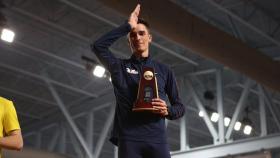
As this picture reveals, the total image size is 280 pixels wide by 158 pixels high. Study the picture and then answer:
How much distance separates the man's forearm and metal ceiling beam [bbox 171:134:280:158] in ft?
29.5

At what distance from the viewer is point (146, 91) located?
3.30 m

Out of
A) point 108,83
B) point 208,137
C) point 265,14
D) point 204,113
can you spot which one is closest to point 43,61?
point 108,83

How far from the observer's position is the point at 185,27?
8.56 meters

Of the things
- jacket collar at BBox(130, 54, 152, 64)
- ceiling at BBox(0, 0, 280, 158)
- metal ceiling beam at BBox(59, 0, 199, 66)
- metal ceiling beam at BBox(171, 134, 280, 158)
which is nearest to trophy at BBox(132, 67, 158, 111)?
jacket collar at BBox(130, 54, 152, 64)

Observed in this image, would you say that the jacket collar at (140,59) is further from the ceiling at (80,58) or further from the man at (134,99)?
the ceiling at (80,58)

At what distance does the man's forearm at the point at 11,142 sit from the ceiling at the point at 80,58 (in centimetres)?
568

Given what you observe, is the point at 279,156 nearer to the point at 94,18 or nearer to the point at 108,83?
the point at 108,83

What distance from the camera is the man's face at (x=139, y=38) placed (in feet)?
11.5

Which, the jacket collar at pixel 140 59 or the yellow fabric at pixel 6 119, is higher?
the jacket collar at pixel 140 59

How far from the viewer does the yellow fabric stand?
10.4ft

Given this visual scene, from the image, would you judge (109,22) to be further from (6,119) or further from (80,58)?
(6,119)

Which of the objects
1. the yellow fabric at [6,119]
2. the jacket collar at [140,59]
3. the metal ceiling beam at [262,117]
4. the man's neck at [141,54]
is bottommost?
the yellow fabric at [6,119]

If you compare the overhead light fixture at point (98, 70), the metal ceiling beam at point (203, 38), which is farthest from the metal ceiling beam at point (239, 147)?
the overhead light fixture at point (98, 70)

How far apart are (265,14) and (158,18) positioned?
4.24 m
